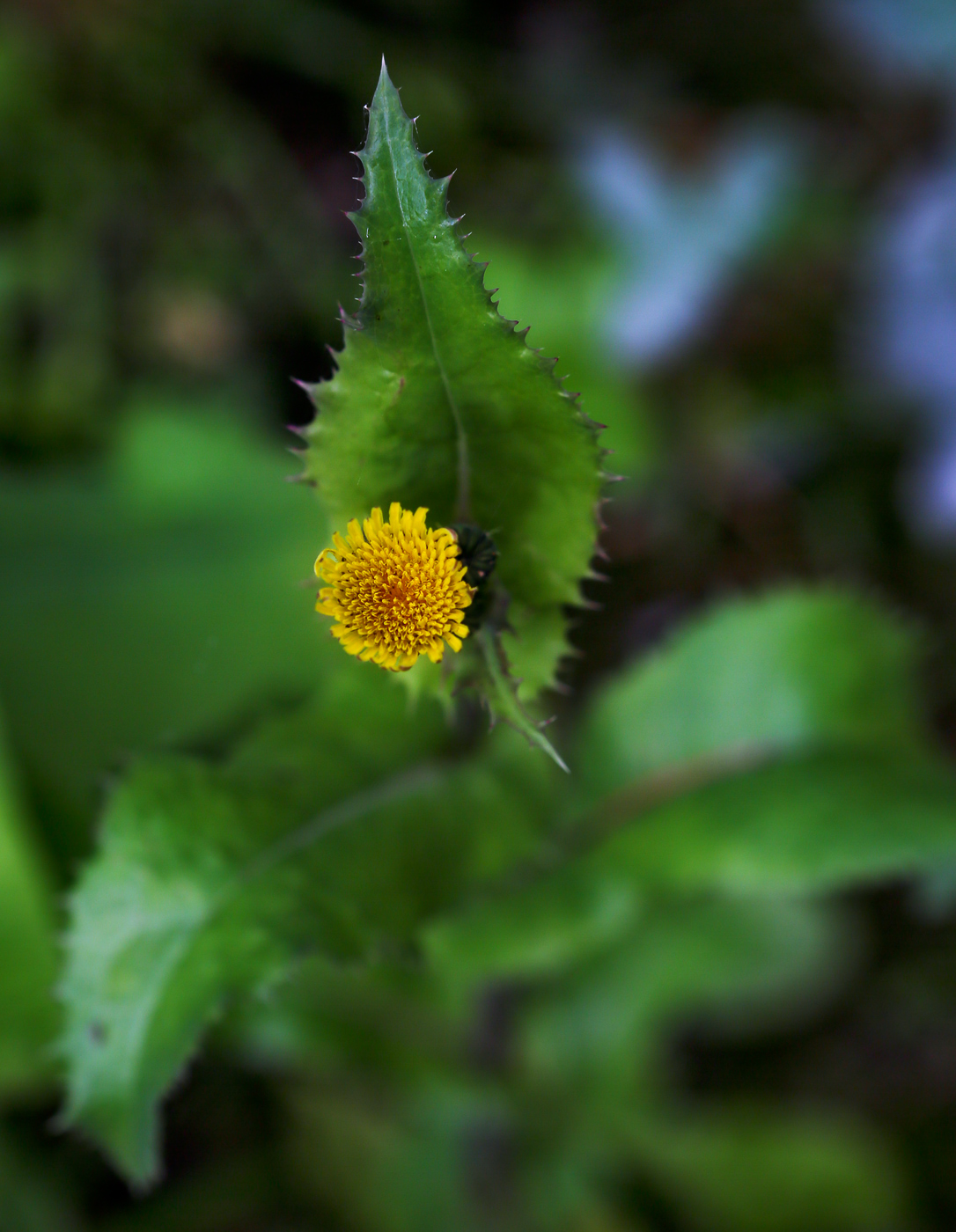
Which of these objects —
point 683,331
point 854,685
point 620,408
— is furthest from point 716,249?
point 854,685

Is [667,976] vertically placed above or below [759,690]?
below

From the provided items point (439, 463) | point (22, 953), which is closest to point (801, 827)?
point (439, 463)

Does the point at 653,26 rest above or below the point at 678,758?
above

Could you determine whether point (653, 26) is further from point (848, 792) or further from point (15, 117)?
point (848, 792)

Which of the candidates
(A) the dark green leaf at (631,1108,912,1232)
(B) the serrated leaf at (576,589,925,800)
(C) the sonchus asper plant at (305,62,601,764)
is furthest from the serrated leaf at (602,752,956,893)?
(A) the dark green leaf at (631,1108,912,1232)

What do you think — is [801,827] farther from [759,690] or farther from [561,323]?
[561,323]

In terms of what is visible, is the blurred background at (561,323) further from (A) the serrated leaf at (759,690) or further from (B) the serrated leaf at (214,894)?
(B) the serrated leaf at (214,894)
